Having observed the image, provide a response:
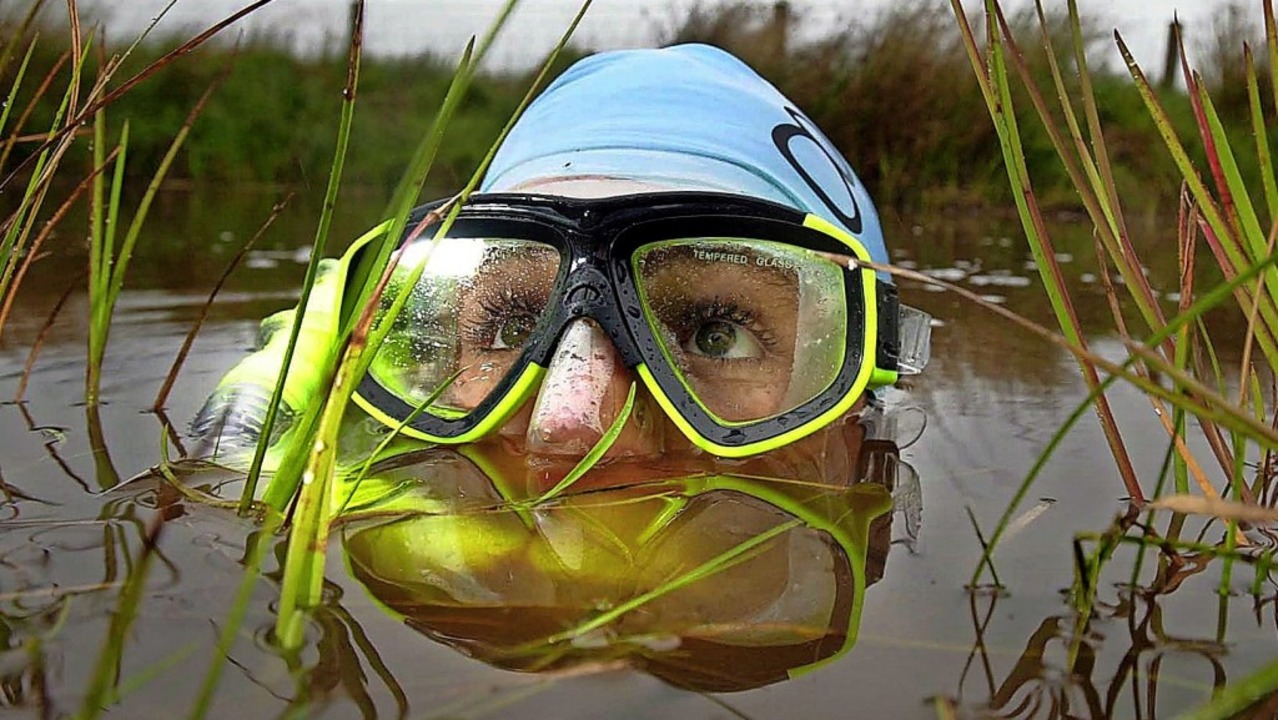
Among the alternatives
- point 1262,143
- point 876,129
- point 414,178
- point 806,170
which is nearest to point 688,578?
point 414,178

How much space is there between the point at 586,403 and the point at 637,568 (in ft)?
1.66

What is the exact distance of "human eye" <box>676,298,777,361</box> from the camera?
71.1 inches

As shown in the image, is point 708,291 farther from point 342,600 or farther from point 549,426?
point 342,600

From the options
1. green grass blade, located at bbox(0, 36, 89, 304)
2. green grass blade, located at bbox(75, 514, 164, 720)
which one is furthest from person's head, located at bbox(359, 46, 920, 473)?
green grass blade, located at bbox(75, 514, 164, 720)

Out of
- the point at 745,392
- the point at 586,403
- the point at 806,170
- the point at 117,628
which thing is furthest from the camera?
the point at 806,170

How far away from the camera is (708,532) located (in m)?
1.21

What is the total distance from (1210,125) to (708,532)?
66 centimetres

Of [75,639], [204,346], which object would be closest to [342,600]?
[75,639]

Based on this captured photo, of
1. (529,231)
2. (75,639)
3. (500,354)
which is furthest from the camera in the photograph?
(500,354)

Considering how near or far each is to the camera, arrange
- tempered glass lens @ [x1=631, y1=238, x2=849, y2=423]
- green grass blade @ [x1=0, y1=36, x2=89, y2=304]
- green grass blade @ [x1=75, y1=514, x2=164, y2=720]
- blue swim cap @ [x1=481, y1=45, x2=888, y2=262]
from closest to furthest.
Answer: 1. green grass blade @ [x1=75, y1=514, x2=164, y2=720]
2. green grass blade @ [x1=0, y1=36, x2=89, y2=304]
3. tempered glass lens @ [x1=631, y1=238, x2=849, y2=423]
4. blue swim cap @ [x1=481, y1=45, x2=888, y2=262]

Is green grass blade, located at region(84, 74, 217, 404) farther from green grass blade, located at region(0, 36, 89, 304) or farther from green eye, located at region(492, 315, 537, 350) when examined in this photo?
green eye, located at region(492, 315, 537, 350)

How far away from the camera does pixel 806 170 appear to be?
2.41 metres

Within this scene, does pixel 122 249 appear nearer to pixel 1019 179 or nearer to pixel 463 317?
A: pixel 463 317

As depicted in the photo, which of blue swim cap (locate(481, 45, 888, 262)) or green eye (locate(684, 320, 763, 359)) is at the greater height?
blue swim cap (locate(481, 45, 888, 262))
